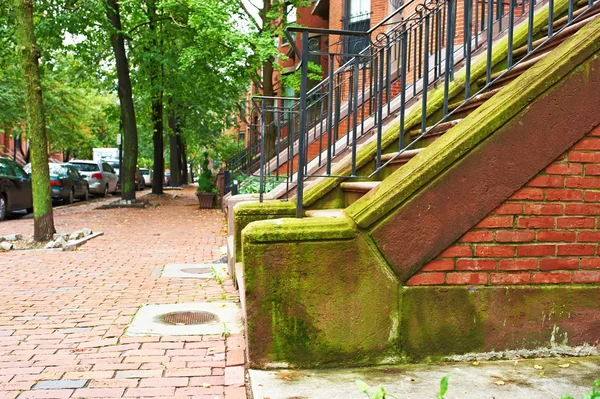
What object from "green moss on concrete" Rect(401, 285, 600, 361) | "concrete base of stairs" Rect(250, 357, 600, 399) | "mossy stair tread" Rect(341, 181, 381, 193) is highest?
"mossy stair tread" Rect(341, 181, 381, 193)

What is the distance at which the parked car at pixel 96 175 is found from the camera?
2605cm

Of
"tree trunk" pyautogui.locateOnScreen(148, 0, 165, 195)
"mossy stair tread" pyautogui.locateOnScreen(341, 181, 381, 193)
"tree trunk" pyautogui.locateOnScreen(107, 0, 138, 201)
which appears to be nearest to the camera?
"mossy stair tread" pyautogui.locateOnScreen(341, 181, 381, 193)

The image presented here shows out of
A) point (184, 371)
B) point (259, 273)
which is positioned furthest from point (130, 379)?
point (259, 273)

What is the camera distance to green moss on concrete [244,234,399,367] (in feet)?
12.6

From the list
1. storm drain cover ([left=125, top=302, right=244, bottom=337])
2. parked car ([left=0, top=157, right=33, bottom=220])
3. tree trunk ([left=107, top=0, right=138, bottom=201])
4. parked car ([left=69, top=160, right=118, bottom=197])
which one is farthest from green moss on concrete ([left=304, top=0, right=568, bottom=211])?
parked car ([left=69, top=160, right=118, bottom=197])

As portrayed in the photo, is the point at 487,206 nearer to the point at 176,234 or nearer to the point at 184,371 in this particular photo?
the point at 184,371

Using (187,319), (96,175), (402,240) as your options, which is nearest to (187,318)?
(187,319)

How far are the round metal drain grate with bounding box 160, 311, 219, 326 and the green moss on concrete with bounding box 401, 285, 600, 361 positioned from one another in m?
1.98

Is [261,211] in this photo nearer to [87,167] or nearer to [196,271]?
[196,271]

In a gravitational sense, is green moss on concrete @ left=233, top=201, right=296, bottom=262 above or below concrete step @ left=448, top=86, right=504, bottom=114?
below

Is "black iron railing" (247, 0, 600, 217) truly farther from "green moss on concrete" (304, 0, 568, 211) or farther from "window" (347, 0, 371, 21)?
"window" (347, 0, 371, 21)

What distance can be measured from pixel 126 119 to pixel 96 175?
7024 mm

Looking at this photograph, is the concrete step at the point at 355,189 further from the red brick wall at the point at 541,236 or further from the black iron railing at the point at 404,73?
the red brick wall at the point at 541,236

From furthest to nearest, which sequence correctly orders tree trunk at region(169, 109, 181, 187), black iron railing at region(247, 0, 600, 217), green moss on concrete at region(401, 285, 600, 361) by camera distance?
tree trunk at region(169, 109, 181, 187), black iron railing at region(247, 0, 600, 217), green moss on concrete at region(401, 285, 600, 361)
